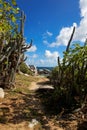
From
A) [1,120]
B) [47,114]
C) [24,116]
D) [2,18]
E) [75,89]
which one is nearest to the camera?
[2,18]

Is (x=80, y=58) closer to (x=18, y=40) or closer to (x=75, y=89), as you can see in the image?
(x=75, y=89)

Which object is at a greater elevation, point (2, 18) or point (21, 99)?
point (2, 18)

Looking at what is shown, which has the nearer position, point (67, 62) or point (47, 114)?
point (47, 114)

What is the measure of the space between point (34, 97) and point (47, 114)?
335 centimetres

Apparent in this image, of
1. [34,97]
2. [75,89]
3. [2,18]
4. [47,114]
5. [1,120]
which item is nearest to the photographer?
[2,18]

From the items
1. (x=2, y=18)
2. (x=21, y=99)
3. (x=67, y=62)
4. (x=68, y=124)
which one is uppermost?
(x=2, y=18)

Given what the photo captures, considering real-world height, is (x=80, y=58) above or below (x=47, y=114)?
above

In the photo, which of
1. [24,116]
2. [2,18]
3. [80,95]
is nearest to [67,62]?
[80,95]

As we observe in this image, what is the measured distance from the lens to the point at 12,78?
59.3 feet

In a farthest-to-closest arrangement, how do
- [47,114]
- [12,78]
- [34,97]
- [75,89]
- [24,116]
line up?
[12,78], [34,97], [75,89], [47,114], [24,116]

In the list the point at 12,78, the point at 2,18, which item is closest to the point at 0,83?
the point at 12,78

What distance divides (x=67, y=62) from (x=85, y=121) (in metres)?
4.18

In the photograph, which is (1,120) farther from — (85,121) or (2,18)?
(2,18)

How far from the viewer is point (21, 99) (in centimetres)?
1534
